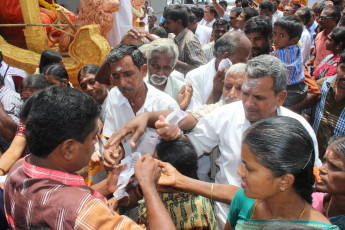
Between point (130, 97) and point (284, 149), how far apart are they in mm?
1439

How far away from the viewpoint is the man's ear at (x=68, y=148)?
1.28m

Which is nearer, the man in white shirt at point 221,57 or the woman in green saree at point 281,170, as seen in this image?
the woman in green saree at point 281,170

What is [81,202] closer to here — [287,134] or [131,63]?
[287,134]

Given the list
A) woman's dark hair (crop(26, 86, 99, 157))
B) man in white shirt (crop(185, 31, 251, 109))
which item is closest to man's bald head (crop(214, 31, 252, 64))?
man in white shirt (crop(185, 31, 251, 109))

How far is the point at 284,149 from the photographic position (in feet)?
4.26

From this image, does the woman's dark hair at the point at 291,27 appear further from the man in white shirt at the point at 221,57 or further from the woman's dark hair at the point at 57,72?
the woman's dark hair at the point at 57,72

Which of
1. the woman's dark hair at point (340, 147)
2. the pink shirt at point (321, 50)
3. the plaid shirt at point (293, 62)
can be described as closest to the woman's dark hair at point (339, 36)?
the plaid shirt at point (293, 62)

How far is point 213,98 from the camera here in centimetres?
292

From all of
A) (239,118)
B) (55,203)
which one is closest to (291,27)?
(239,118)

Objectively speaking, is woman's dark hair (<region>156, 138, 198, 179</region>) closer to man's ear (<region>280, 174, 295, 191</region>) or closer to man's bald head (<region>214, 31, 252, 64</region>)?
man's ear (<region>280, 174, 295, 191</region>)

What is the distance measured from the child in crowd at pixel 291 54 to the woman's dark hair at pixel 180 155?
176 cm

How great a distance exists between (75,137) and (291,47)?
123 inches

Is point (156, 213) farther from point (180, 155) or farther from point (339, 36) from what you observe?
point (339, 36)

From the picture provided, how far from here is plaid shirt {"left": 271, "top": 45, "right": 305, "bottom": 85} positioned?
3.37 metres
